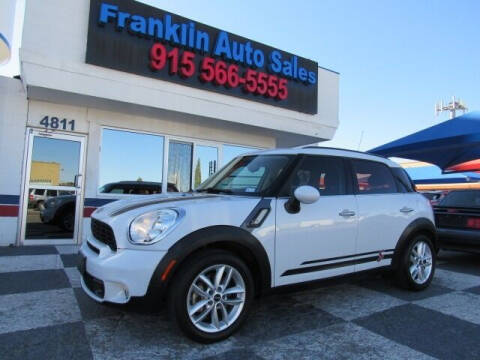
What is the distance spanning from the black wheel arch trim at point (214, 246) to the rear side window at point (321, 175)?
0.76 m

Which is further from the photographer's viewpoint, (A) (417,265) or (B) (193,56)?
(B) (193,56)

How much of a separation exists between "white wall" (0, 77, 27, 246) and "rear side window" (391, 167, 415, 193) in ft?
21.4

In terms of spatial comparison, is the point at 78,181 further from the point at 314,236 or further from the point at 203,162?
the point at 314,236

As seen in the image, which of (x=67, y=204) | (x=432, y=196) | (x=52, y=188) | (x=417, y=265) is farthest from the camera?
(x=67, y=204)

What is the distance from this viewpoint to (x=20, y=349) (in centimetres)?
295

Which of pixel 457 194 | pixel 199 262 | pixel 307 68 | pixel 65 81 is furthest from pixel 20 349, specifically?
A: pixel 307 68

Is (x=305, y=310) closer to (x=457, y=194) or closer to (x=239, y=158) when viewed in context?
(x=239, y=158)

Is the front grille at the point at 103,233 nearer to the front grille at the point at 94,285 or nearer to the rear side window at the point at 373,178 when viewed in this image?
the front grille at the point at 94,285

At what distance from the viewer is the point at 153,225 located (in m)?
3.06

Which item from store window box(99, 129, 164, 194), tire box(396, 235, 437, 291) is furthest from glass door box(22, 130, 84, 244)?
tire box(396, 235, 437, 291)

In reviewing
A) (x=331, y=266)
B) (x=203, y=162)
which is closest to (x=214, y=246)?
(x=331, y=266)

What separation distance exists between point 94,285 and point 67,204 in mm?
5090

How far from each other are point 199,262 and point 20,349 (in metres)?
1.49

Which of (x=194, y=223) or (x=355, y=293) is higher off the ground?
(x=194, y=223)
